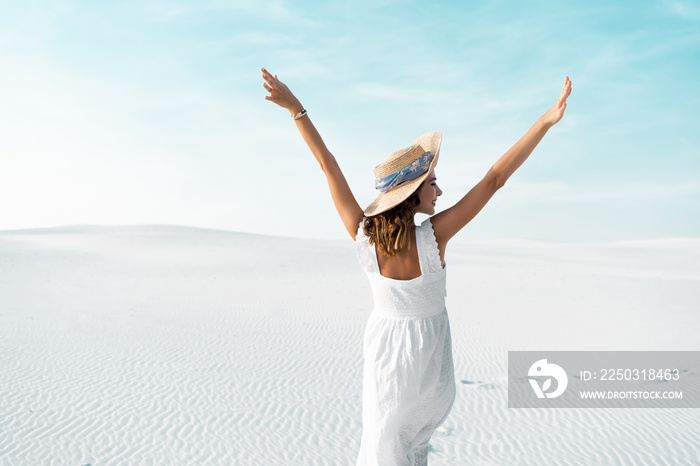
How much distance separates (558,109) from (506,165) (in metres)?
0.34

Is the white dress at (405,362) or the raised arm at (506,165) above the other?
the raised arm at (506,165)

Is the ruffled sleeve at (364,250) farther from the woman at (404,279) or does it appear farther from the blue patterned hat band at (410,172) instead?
the blue patterned hat band at (410,172)

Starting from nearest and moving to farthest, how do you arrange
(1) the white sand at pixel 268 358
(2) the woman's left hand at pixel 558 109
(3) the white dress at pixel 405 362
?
(2) the woman's left hand at pixel 558 109
(3) the white dress at pixel 405 362
(1) the white sand at pixel 268 358

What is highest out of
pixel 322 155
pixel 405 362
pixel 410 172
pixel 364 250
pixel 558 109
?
pixel 558 109

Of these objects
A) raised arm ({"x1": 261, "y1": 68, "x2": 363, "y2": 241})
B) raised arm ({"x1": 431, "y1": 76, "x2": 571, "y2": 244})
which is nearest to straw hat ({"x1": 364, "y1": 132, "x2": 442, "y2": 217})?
raised arm ({"x1": 261, "y1": 68, "x2": 363, "y2": 241})

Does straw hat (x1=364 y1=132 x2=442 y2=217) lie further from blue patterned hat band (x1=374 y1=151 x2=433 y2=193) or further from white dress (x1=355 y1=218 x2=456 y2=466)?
white dress (x1=355 y1=218 x2=456 y2=466)

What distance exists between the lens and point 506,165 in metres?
2.66

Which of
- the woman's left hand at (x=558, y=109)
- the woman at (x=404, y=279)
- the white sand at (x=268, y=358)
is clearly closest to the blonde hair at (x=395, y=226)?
the woman at (x=404, y=279)

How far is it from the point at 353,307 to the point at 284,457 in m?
7.70

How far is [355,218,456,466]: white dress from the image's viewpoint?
2836mm

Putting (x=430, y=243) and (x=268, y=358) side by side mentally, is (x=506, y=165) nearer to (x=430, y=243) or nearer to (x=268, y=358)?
(x=430, y=243)

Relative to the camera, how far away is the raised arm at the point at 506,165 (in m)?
2.65

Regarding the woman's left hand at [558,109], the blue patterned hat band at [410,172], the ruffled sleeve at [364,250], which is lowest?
the ruffled sleeve at [364,250]

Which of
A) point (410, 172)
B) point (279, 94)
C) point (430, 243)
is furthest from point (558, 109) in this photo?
point (279, 94)
